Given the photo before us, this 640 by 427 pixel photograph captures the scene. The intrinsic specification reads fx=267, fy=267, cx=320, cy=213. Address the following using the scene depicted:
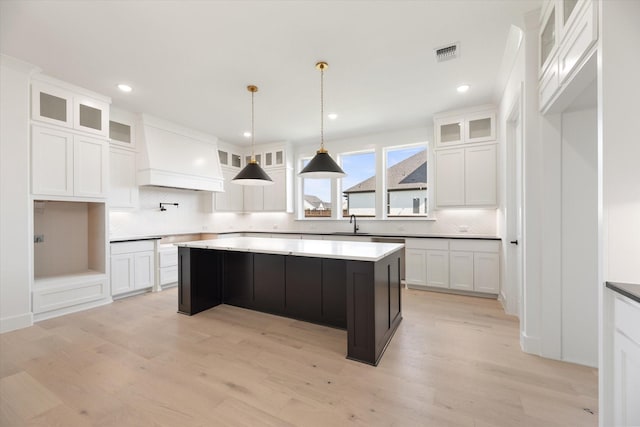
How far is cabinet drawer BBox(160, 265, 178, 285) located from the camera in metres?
4.45

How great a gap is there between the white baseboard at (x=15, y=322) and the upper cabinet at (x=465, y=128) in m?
5.94

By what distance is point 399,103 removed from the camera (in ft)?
13.1

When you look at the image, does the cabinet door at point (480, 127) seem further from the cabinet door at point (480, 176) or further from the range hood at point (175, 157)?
the range hood at point (175, 157)

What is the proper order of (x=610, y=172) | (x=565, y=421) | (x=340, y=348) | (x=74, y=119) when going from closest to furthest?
(x=610, y=172) → (x=565, y=421) → (x=340, y=348) → (x=74, y=119)

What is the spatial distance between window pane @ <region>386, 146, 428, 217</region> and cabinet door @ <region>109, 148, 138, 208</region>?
453 centimetres

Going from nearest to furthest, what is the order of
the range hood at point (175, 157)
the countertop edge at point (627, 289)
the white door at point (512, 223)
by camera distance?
the countertop edge at point (627, 289) < the white door at point (512, 223) < the range hood at point (175, 157)

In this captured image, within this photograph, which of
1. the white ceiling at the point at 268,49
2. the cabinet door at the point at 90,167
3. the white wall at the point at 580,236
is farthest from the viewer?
the cabinet door at the point at 90,167

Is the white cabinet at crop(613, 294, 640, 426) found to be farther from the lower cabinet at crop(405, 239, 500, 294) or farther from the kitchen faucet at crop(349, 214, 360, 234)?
the kitchen faucet at crop(349, 214, 360, 234)

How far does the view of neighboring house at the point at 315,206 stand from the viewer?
6084 mm

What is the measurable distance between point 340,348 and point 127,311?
288 centimetres

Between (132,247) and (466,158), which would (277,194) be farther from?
(466,158)

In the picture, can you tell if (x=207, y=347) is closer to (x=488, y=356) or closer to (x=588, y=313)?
(x=488, y=356)

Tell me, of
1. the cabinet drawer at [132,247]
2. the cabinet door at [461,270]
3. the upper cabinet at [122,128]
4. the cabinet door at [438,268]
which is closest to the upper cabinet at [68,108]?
the upper cabinet at [122,128]

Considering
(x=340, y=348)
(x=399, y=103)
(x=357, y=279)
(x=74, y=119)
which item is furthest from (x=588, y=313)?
(x=74, y=119)
